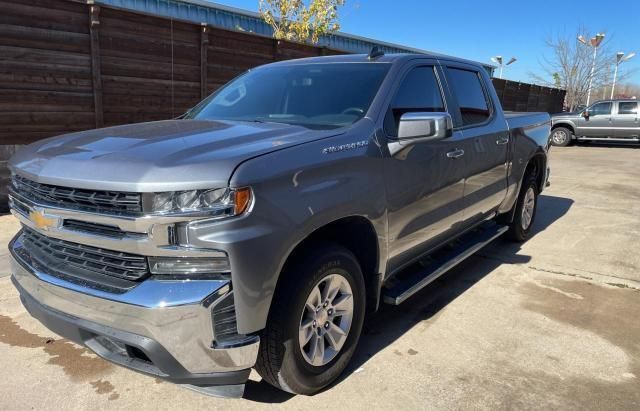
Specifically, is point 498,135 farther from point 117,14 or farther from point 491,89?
point 117,14

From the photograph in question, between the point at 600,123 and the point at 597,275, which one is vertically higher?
the point at 600,123

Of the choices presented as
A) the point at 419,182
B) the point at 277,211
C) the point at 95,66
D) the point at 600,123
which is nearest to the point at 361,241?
the point at 419,182

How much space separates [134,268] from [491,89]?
13.4ft

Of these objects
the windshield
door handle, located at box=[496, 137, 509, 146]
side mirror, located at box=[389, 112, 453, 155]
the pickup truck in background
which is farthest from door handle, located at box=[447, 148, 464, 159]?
the pickup truck in background

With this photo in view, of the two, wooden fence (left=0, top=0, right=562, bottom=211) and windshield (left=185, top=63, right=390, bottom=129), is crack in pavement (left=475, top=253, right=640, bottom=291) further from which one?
wooden fence (left=0, top=0, right=562, bottom=211)

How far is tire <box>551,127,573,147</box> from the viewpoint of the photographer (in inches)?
782

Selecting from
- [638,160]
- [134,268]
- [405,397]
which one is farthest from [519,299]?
[638,160]

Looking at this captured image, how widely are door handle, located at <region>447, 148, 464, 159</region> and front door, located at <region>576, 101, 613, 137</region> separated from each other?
18.1 metres

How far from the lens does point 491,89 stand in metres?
5.10

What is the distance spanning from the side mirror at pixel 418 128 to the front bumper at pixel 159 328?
153 centimetres

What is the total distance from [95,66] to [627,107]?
63.0ft

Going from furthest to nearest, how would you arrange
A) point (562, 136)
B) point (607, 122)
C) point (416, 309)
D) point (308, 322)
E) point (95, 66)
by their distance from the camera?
point (562, 136), point (607, 122), point (95, 66), point (416, 309), point (308, 322)

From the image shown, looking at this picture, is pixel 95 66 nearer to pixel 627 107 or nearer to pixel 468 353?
pixel 468 353

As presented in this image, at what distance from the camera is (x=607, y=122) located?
1939 cm
